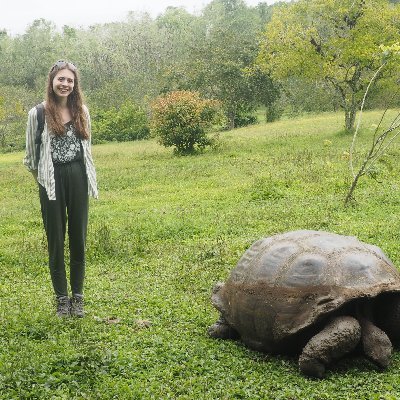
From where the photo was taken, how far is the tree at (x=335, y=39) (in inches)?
843

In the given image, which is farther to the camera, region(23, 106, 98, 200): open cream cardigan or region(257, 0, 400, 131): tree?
region(257, 0, 400, 131): tree

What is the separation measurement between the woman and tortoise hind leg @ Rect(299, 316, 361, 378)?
2406 millimetres

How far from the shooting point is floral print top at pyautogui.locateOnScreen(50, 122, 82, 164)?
224 inches

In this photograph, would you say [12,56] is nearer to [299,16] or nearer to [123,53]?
[123,53]

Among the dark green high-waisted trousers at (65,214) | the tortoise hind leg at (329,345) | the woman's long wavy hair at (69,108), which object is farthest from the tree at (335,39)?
the tortoise hind leg at (329,345)

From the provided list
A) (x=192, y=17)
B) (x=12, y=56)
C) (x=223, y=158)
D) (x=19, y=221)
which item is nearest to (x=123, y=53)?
(x=12, y=56)

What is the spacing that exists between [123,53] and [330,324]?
6878cm

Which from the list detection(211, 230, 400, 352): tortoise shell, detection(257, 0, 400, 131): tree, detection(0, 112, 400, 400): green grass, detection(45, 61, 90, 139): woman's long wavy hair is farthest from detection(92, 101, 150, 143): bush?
detection(211, 230, 400, 352): tortoise shell

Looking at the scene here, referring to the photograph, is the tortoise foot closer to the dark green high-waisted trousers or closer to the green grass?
the green grass

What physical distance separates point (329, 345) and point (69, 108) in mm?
3277

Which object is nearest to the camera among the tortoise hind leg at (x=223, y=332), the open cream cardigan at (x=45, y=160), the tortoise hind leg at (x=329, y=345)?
the tortoise hind leg at (x=329, y=345)

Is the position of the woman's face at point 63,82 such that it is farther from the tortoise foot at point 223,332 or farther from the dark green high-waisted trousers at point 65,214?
the tortoise foot at point 223,332

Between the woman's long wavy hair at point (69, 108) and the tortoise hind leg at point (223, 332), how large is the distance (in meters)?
2.19

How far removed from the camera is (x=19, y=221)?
38.1 feet
